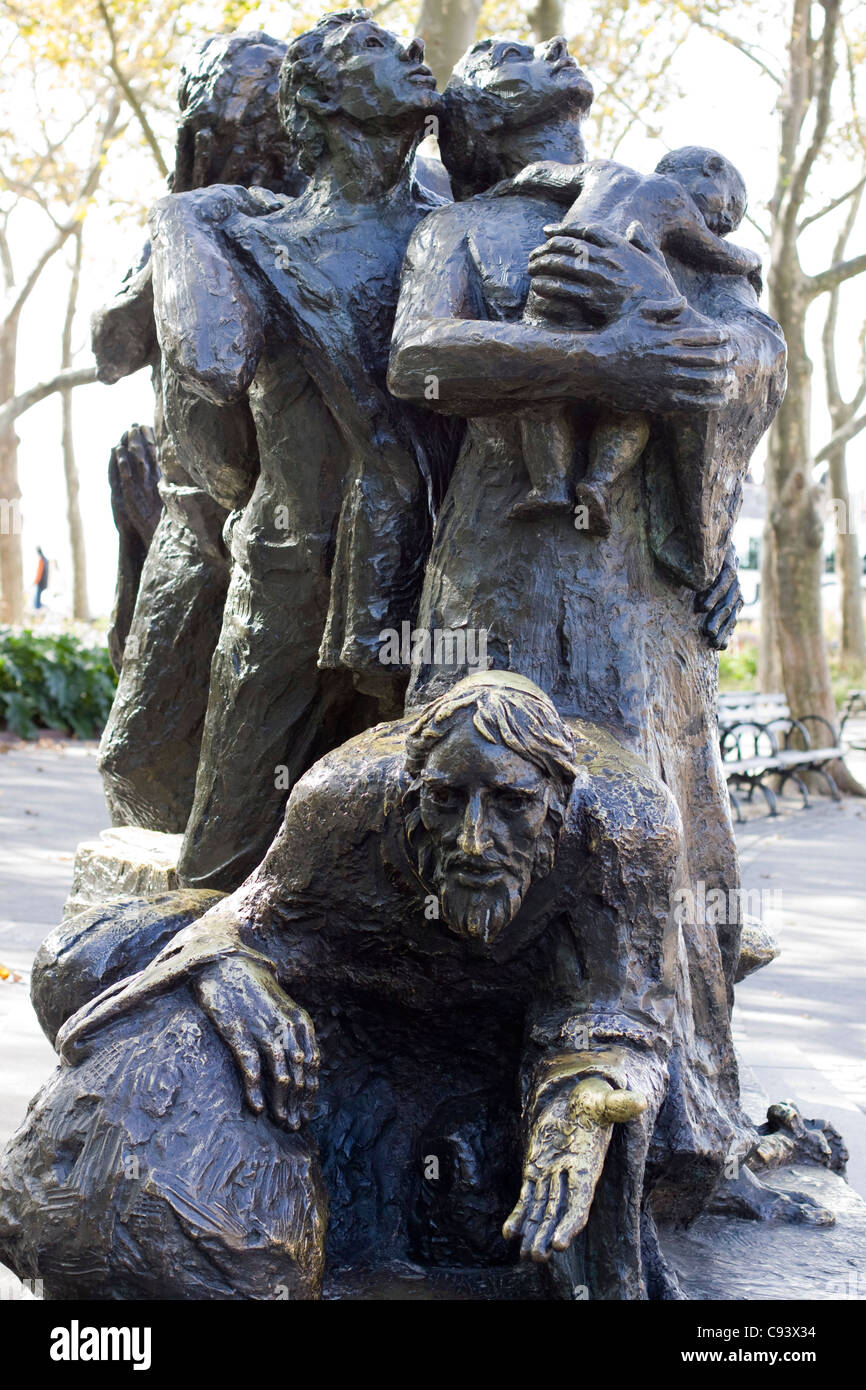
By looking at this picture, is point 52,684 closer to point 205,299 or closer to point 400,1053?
point 205,299

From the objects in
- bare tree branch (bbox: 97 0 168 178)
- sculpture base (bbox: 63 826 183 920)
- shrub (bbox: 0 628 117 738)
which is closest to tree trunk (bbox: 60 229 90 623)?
shrub (bbox: 0 628 117 738)

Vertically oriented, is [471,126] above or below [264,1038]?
above

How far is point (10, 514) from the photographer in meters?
18.7

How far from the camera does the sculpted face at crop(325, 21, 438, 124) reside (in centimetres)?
304

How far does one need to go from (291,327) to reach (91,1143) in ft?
5.34

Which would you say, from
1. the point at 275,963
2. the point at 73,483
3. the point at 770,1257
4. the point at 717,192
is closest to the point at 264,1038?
the point at 275,963

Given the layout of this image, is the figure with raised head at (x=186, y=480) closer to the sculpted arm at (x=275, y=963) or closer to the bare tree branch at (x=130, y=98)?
the sculpted arm at (x=275, y=963)

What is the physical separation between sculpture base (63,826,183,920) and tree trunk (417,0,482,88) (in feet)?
19.9

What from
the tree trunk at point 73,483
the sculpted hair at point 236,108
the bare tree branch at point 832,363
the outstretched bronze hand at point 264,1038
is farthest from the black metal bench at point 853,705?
the outstretched bronze hand at point 264,1038

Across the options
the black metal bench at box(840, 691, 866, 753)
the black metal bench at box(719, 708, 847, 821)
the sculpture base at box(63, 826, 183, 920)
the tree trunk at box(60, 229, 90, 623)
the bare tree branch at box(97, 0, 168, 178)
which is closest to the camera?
the sculpture base at box(63, 826, 183, 920)

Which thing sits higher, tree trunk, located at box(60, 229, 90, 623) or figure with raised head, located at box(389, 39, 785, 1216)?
tree trunk, located at box(60, 229, 90, 623)

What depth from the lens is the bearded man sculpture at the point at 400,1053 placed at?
7.40 feet

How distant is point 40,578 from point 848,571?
46.4 ft
